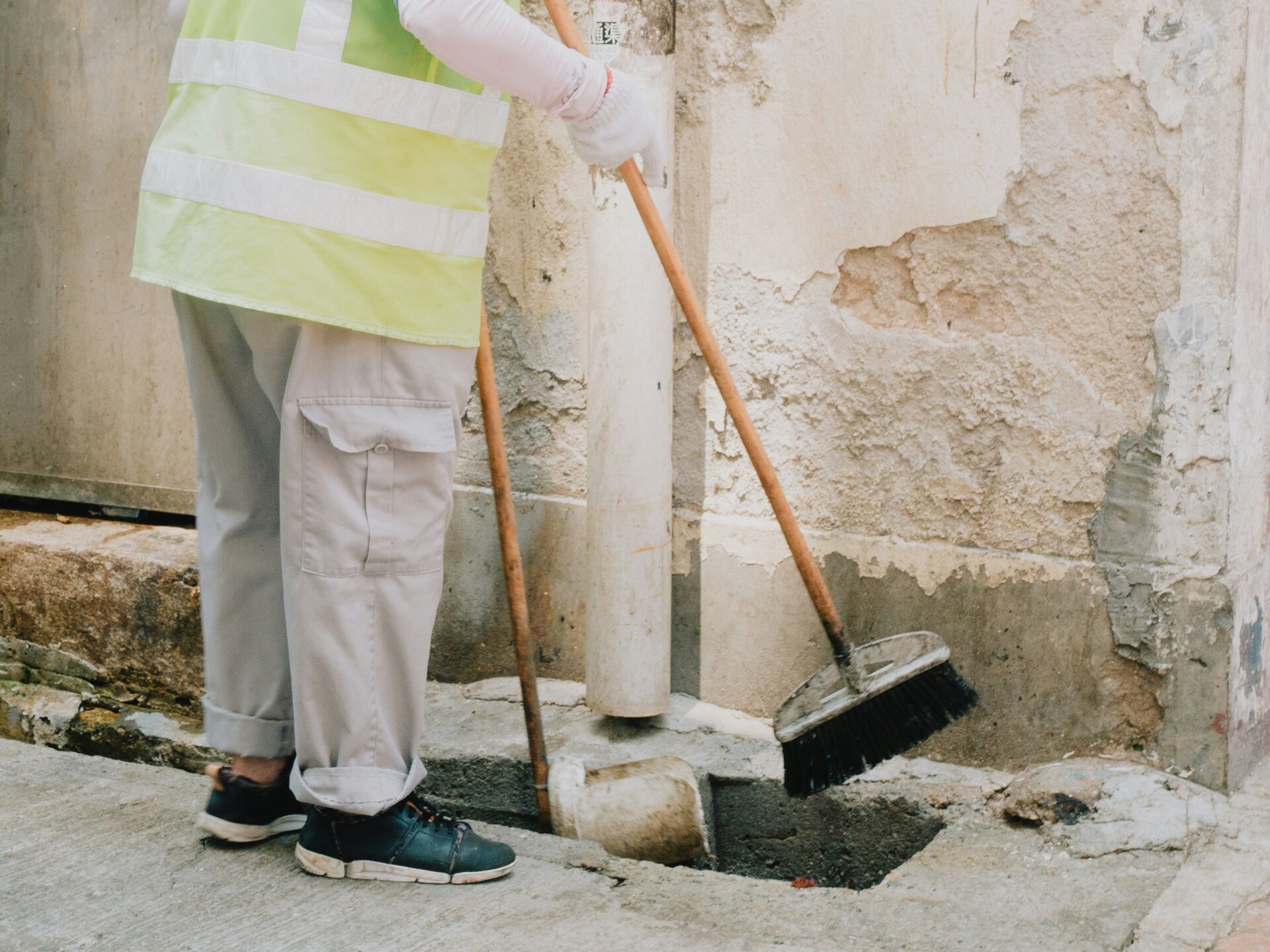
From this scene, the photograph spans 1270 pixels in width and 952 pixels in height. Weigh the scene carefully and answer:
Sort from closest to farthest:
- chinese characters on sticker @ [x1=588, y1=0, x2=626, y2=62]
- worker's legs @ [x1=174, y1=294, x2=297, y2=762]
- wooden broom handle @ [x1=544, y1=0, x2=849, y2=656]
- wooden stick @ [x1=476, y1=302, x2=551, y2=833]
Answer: worker's legs @ [x1=174, y1=294, x2=297, y2=762] → wooden broom handle @ [x1=544, y1=0, x2=849, y2=656] → wooden stick @ [x1=476, y1=302, x2=551, y2=833] → chinese characters on sticker @ [x1=588, y1=0, x2=626, y2=62]

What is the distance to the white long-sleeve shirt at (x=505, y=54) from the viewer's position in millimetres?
1605

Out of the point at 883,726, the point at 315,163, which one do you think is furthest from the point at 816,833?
the point at 315,163

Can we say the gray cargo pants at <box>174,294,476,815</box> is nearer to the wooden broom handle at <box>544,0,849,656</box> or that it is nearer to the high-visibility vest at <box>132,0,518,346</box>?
the high-visibility vest at <box>132,0,518,346</box>

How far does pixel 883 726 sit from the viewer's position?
2.08m

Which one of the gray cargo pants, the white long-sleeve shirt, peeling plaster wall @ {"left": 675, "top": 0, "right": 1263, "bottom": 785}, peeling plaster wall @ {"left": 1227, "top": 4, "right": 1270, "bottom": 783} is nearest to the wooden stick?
the gray cargo pants

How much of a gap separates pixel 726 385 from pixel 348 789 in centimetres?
86

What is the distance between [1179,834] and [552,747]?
113 centimetres

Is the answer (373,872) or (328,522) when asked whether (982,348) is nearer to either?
(328,522)

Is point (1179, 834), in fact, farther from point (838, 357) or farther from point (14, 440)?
point (14, 440)

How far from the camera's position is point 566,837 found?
7.32 feet

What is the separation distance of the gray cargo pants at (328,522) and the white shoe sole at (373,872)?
103mm

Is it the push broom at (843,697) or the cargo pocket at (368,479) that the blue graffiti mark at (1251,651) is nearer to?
the push broom at (843,697)

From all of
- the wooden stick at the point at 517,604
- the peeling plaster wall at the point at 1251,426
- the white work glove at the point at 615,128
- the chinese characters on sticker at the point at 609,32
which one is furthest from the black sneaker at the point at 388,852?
the chinese characters on sticker at the point at 609,32

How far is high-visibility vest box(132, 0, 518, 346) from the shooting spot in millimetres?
1708
